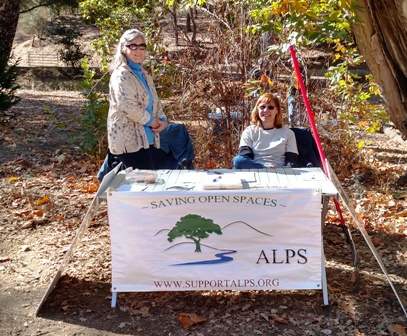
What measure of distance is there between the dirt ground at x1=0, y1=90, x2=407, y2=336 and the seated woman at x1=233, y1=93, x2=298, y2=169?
83 cm

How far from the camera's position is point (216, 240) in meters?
4.13

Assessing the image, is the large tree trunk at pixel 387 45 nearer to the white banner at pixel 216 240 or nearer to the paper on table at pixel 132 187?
the white banner at pixel 216 240

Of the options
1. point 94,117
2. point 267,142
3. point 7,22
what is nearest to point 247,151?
point 267,142

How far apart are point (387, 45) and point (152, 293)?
2840mm

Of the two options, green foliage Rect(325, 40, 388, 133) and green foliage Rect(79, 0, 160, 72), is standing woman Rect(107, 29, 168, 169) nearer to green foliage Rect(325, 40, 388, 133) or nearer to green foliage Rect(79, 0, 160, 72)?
green foliage Rect(325, 40, 388, 133)

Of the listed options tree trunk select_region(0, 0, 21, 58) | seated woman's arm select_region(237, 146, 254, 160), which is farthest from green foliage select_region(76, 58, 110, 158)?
tree trunk select_region(0, 0, 21, 58)

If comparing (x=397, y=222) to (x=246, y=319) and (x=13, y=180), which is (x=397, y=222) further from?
(x=13, y=180)

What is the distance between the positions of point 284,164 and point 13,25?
790 cm

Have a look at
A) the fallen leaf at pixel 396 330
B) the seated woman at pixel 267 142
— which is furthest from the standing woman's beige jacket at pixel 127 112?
the fallen leaf at pixel 396 330

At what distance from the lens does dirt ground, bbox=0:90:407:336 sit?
4.06 metres

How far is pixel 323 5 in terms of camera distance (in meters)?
5.54

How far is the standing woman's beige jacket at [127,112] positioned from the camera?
511 cm

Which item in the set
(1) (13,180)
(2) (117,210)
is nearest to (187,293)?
(2) (117,210)

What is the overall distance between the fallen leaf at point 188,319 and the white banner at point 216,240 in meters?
0.17
